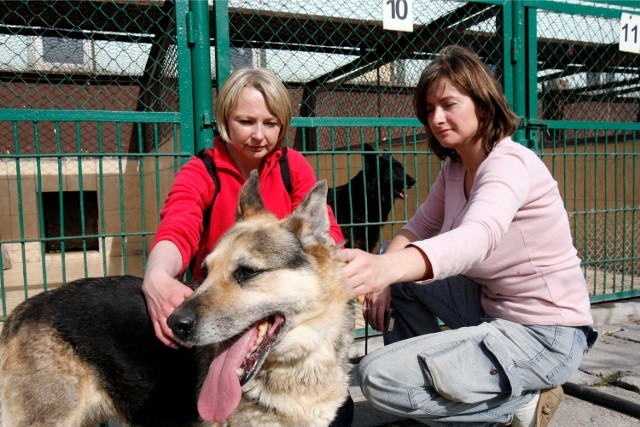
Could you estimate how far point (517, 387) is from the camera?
85.3 inches

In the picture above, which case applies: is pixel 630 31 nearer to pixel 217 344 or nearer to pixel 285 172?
pixel 285 172

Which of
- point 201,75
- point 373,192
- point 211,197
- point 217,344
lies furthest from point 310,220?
point 373,192

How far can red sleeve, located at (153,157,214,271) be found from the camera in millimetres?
2250

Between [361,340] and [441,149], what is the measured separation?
75.3 inches

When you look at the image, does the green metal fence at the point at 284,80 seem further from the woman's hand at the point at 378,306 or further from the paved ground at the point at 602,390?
the woman's hand at the point at 378,306

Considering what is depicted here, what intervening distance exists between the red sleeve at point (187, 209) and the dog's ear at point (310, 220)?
561 millimetres

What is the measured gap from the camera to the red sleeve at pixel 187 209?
2.25 meters

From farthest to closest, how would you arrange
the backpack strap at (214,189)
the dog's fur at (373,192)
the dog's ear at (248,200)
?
the dog's fur at (373,192), the backpack strap at (214,189), the dog's ear at (248,200)

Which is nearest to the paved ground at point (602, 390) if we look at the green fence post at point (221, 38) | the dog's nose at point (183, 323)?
the dog's nose at point (183, 323)

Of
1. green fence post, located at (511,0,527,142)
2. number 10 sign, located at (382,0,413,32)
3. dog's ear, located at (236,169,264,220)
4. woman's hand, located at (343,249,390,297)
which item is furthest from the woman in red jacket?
green fence post, located at (511,0,527,142)

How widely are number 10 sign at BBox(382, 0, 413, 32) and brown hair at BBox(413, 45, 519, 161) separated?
5.13 feet

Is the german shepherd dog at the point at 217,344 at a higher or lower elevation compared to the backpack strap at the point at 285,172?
lower

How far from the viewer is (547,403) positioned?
234 centimetres

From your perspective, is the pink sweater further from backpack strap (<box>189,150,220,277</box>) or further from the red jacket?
backpack strap (<box>189,150,220,277</box>)
